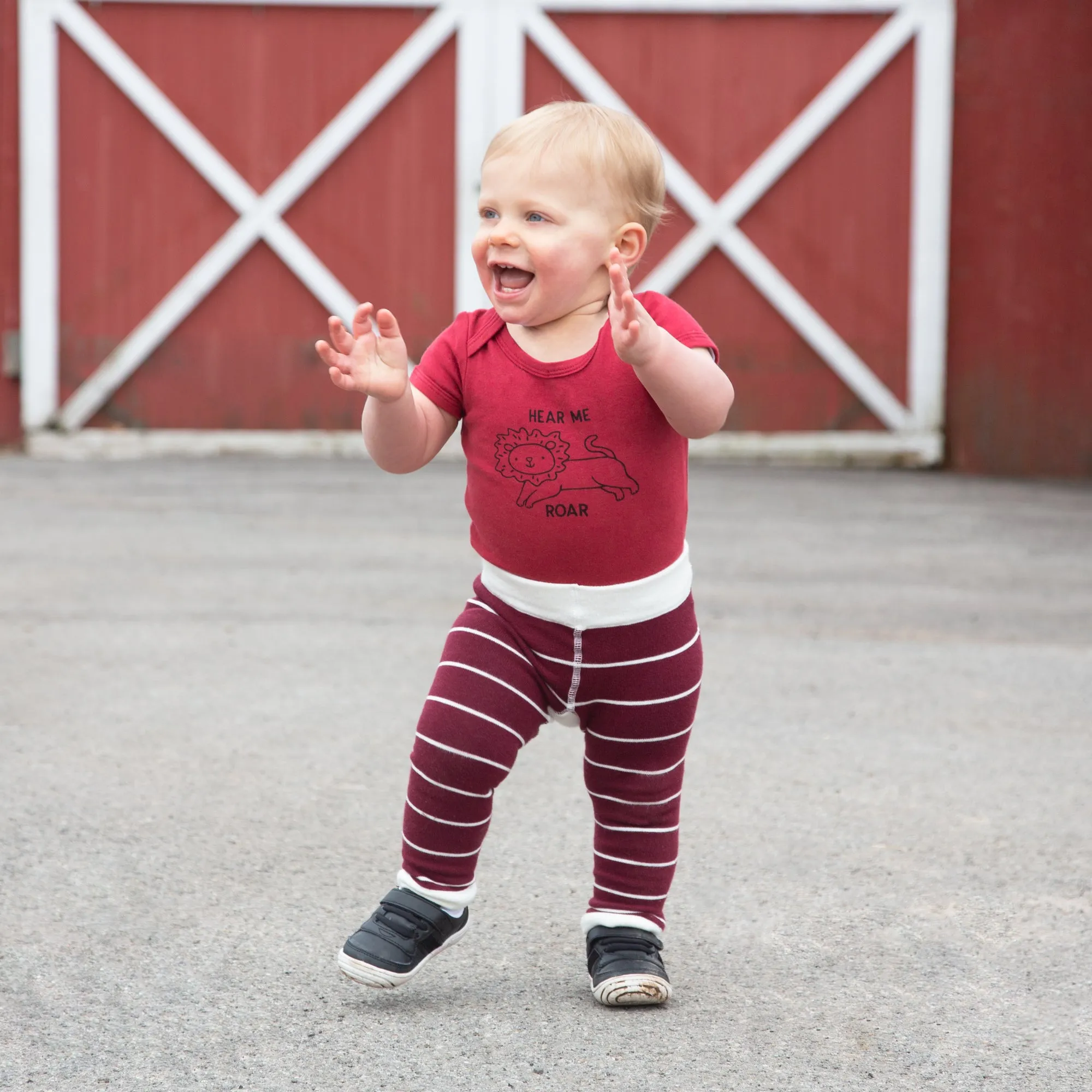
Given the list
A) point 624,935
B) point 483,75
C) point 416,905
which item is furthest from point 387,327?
point 483,75

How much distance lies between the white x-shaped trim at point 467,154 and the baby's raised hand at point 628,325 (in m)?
7.32

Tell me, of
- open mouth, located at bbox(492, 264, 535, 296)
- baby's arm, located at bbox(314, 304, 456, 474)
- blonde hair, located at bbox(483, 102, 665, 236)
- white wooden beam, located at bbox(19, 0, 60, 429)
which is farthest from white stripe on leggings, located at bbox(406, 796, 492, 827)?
white wooden beam, located at bbox(19, 0, 60, 429)

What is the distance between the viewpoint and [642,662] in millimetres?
2172

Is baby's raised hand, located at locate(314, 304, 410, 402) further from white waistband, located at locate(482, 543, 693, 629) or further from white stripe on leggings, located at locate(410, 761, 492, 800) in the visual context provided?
white stripe on leggings, located at locate(410, 761, 492, 800)

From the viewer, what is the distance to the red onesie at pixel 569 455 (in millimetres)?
2125

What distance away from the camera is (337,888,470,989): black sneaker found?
2125 millimetres

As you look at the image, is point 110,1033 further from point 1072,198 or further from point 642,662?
point 1072,198

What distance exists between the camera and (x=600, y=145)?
2098 mm

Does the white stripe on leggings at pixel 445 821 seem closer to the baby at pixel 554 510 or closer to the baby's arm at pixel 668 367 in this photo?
the baby at pixel 554 510

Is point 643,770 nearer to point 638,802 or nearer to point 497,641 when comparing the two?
point 638,802

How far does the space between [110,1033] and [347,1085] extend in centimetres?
33

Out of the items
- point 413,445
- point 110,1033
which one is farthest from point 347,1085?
point 413,445

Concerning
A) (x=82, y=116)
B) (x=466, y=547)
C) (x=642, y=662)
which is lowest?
(x=466, y=547)

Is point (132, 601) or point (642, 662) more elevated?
point (642, 662)
